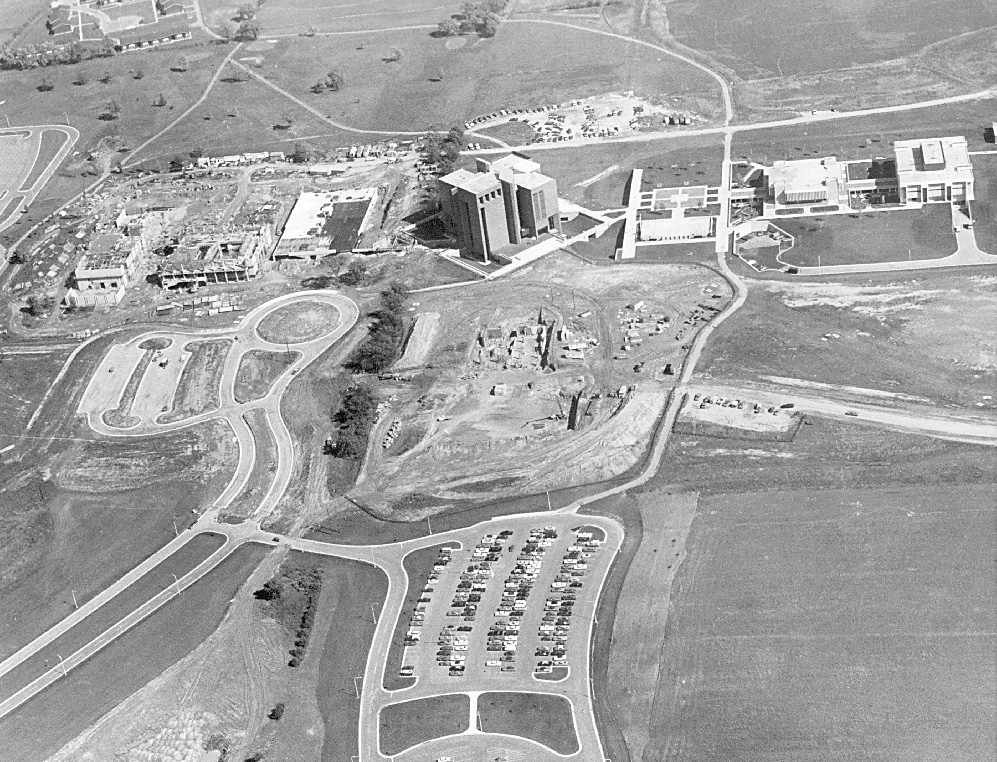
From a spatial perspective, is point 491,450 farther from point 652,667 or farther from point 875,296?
point 875,296

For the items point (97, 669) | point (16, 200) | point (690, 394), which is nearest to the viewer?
point (97, 669)

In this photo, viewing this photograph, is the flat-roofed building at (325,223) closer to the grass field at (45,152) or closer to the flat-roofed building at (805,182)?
the grass field at (45,152)

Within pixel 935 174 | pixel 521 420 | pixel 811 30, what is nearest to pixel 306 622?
pixel 521 420

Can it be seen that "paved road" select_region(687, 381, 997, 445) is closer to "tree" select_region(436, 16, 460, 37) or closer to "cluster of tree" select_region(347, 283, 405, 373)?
"cluster of tree" select_region(347, 283, 405, 373)

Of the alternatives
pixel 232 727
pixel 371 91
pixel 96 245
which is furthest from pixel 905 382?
pixel 371 91

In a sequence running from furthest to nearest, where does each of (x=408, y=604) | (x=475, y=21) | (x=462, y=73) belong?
1. (x=475, y=21)
2. (x=462, y=73)
3. (x=408, y=604)

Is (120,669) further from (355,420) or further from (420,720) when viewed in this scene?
(355,420)
